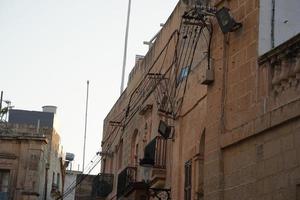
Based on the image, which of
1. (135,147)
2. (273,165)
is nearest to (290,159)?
(273,165)

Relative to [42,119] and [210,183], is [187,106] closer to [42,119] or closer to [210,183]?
[210,183]

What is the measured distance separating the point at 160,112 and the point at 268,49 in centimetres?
649

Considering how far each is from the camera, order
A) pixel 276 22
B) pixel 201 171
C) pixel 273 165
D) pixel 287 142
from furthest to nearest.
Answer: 1. pixel 201 171
2. pixel 276 22
3. pixel 273 165
4. pixel 287 142

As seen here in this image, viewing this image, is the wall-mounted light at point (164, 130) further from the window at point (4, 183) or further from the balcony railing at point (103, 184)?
the window at point (4, 183)

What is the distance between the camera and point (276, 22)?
917 centimetres

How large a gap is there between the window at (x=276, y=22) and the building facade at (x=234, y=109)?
0.01 m

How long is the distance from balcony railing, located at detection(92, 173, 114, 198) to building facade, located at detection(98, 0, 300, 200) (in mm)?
7533

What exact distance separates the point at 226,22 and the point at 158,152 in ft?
19.6

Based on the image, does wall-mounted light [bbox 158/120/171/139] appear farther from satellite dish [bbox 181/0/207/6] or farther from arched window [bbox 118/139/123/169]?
arched window [bbox 118/139/123/169]

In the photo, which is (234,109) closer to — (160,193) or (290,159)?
(290,159)

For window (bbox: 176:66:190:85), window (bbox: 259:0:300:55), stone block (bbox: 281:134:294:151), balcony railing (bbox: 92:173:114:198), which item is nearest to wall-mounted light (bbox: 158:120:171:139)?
window (bbox: 176:66:190:85)

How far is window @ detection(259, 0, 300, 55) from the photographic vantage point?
9.10 meters

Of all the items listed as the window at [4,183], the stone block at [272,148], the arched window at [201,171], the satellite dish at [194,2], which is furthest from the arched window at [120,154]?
the stone block at [272,148]

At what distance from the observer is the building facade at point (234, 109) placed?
8.22 m
